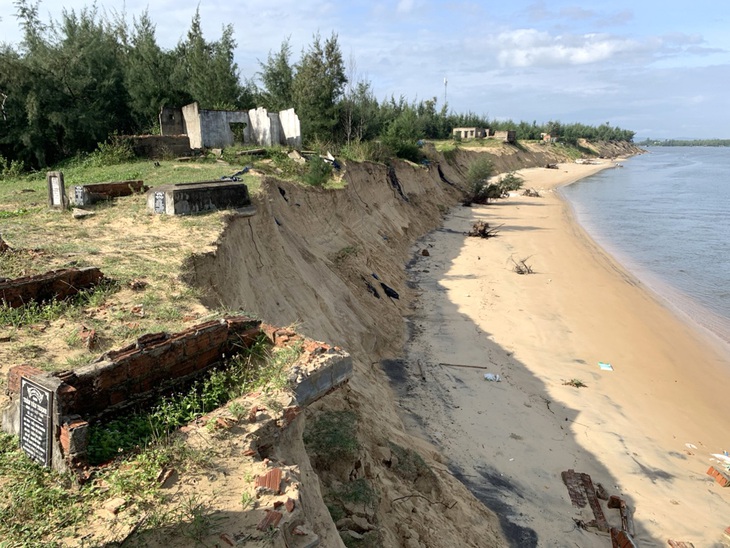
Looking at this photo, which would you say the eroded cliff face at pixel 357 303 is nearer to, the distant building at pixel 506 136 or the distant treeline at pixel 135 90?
the distant treeline at pixel 135 90

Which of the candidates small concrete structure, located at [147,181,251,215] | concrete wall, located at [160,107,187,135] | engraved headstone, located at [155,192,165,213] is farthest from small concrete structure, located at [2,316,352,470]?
concrete wall, located at [160,107,187,135]

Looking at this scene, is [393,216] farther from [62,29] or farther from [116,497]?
[116,497]

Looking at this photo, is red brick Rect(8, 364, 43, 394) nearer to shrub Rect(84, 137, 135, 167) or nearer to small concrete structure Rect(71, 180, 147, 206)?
small concrete structure Rect(71, 180, 147, 206)

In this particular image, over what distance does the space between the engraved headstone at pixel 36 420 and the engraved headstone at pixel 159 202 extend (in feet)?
29.7

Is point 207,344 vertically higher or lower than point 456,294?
higher

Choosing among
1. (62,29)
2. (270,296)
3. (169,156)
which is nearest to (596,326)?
A: (270,296)

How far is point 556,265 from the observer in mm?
24766

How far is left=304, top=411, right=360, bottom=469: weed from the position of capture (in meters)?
6.89

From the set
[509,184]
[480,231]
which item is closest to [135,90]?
[480,231]

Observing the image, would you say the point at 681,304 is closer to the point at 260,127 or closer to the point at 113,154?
the point at 260,127

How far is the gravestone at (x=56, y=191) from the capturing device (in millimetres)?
13664

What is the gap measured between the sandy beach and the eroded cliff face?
87 cm

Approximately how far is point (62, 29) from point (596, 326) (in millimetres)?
30975

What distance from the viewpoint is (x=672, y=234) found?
116ft
